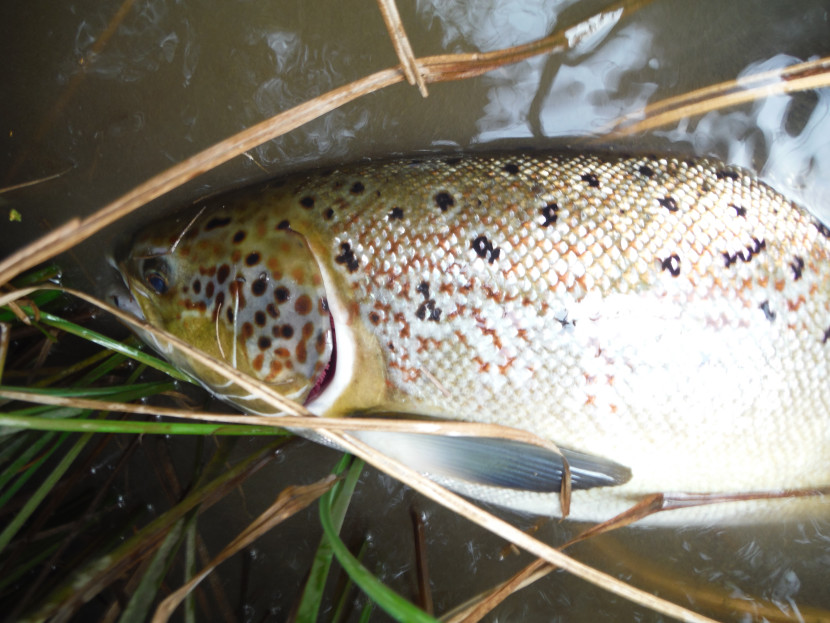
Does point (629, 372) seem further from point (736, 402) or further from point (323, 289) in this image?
point (323, 289)

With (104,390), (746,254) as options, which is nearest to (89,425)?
(104,390)

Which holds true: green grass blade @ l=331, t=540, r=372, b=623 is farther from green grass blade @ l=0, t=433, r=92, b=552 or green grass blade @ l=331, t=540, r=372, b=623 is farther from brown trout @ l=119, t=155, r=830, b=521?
green grass blade @ l=0, t=433, r=92, b=552

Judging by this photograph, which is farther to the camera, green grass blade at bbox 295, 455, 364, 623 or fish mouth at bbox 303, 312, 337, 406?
fish mouth at bbox 303, 312, 337, 406

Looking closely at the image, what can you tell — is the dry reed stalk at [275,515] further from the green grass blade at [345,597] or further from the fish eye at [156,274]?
the fish eye at [156,274]

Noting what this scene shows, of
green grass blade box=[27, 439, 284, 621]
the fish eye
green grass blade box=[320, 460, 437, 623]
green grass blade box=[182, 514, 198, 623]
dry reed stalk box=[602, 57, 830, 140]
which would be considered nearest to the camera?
green grass blade box=[320, 460, 437, 623]

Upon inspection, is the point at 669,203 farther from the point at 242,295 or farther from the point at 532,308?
the point at 242,295

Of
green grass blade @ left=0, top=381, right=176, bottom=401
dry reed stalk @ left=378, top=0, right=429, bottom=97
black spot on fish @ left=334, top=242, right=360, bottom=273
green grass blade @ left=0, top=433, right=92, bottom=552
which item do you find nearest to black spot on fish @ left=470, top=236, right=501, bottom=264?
black spot on fish @ left=334, top=242, right=360, bottom=273

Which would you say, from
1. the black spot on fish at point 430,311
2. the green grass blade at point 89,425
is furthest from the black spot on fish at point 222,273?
the black spot on fish at point 430,311
